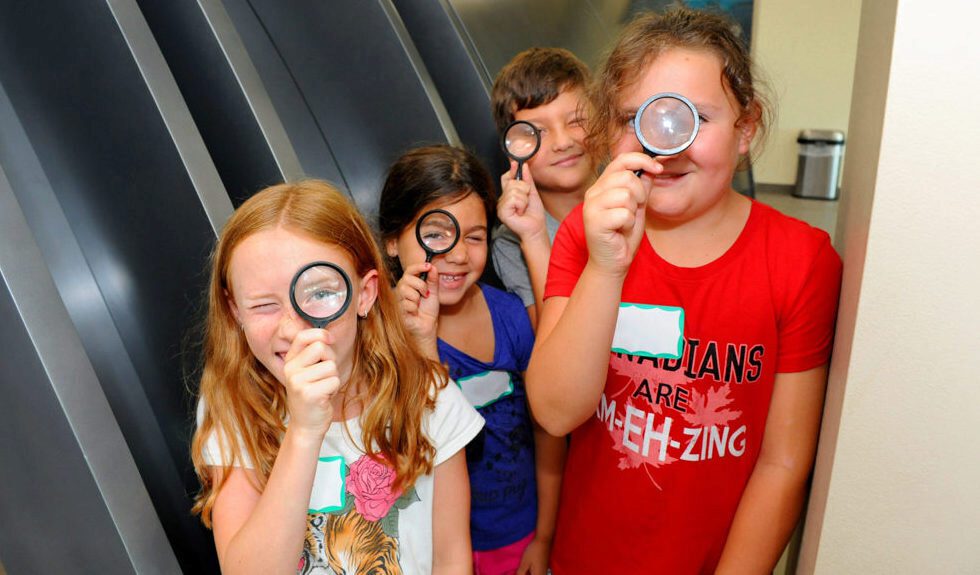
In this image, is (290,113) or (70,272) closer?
→ (70,272)

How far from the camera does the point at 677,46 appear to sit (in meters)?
1.34

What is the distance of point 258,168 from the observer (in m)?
2.02

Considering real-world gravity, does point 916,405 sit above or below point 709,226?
below

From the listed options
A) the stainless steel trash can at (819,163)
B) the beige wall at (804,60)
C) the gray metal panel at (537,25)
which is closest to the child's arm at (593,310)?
the gray metal panel at (537,25)

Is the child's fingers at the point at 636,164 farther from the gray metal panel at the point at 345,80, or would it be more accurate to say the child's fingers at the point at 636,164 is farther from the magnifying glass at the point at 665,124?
the gray metal panel at the point at 345,80

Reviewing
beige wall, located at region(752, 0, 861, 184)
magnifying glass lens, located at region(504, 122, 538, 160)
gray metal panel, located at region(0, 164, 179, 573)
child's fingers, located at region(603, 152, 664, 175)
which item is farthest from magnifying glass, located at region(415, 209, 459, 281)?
beige wall, located at region(752, 0, 861, 184)

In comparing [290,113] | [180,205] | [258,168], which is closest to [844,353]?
[180,205]

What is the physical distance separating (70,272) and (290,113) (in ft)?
3.40

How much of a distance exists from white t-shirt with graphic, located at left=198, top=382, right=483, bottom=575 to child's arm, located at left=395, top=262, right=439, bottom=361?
11.7 inches

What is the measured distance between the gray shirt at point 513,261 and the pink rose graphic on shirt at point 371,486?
0.76 meters

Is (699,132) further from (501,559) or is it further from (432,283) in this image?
(501,559)

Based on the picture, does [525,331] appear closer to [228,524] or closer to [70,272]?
[228,524]

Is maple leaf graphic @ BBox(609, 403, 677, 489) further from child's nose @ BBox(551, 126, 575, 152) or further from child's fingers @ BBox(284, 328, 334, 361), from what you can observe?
child's nose @ BBox(551, 126, 575, 152)

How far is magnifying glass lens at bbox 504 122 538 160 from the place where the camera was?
1.94m
